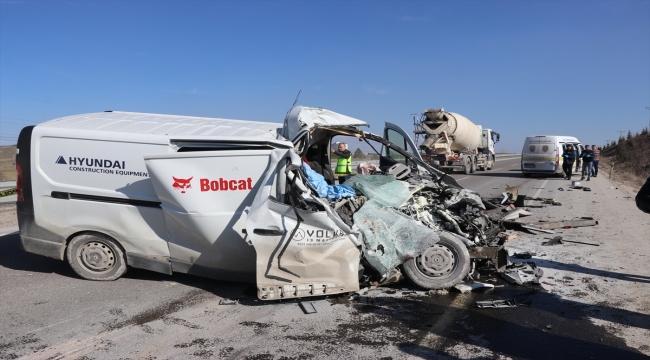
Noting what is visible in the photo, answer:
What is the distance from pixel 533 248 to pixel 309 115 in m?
4.22

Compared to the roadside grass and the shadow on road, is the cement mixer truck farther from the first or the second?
the shadow on road

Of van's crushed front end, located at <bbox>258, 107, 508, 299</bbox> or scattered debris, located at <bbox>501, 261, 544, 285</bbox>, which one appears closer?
van's crushed front end, located at <bbox>258, 107, 508, 299</bbox>

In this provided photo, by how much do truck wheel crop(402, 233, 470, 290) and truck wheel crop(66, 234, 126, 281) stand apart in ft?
11.0

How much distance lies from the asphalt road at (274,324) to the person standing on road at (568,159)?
17.6 metres

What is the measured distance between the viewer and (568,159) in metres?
21.0

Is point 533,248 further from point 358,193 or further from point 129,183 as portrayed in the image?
point 129,183

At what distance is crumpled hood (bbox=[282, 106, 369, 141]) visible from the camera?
572cm

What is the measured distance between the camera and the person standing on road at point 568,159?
20.7 metres

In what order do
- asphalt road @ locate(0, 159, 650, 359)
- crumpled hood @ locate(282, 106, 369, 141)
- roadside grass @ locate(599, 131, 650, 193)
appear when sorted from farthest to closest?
roadside grass @ locate(599, 131, 650, 193) < crumpled hood @ locate(282, 106, 369, 141) < asphalt road @ locate(0, 159, 650, 359)

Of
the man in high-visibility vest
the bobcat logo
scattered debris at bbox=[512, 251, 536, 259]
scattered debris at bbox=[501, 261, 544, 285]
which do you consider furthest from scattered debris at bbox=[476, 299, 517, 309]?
the man in high-visibility vest

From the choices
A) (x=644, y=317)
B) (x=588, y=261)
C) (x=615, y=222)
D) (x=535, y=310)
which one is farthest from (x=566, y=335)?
(x=615, y=222)

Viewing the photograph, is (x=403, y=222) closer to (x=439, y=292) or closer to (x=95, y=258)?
(x=439, y=292)

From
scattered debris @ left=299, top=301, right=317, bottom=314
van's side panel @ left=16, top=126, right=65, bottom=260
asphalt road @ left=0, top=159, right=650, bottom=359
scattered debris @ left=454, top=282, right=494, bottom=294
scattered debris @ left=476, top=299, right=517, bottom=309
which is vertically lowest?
asphalt road @ left=0, top=159, right=650, bottom=359

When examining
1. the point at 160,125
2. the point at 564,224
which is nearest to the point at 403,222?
the point at 160,125
